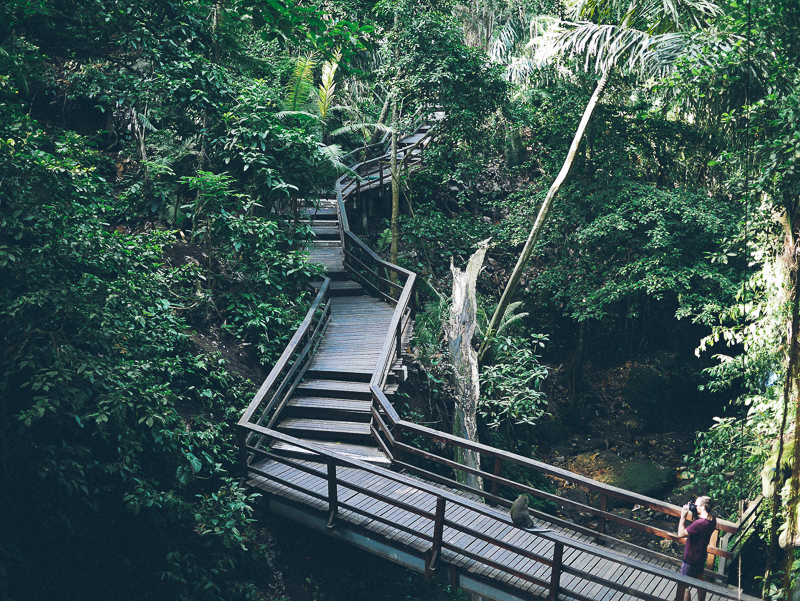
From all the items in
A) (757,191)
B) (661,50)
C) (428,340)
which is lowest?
(428,340)

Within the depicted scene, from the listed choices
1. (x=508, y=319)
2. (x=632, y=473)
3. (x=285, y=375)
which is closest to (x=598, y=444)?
(x=632, y=473)

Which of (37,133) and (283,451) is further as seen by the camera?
(283,451)

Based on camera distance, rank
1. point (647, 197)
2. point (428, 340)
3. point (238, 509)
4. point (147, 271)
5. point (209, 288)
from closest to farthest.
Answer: point (238, 509) < point (147, 271) < point (209, 288) < point (428, 340) < point (647, 197)

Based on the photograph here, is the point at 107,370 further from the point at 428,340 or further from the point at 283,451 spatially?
the point at 428,340

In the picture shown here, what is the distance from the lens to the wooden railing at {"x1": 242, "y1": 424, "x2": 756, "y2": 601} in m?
5.07

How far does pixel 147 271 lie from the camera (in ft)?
23.4

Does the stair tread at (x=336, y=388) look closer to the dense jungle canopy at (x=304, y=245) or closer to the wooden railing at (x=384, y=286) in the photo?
the wooden railing at (x=384, y=286)

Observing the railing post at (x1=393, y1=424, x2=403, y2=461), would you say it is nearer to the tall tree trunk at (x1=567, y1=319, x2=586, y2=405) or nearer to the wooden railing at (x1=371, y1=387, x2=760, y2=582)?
the wooden railing at (x1=371, y1=387, x2=760, y2=582)

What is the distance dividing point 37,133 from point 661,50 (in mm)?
8658

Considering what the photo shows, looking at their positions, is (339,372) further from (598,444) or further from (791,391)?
(598,444)

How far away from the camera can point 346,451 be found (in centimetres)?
764

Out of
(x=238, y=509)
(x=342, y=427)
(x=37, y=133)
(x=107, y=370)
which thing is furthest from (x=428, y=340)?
(x=37, y=133)

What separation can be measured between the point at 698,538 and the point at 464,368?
4.49 m

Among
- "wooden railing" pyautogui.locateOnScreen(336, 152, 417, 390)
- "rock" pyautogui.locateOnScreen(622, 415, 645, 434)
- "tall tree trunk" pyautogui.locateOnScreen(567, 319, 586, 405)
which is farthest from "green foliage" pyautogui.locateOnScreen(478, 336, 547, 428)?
"rock" pyautogui.locateOnScreen(622, 415, 645, 434)
